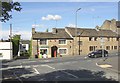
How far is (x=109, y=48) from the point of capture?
8169cm

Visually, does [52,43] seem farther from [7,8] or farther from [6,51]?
[7,8]

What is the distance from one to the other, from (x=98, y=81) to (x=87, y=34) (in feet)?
174

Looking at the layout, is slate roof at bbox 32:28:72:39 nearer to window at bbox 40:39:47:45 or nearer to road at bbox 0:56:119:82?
window at bbox 40:39:47:45

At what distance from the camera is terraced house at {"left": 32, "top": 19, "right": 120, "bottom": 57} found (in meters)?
69.1

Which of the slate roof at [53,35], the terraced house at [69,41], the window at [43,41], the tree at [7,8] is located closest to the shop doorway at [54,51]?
the terraced house at [69,41]

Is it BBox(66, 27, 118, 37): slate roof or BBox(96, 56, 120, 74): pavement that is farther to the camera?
BBox(66, 27, 118, 37): slate roof

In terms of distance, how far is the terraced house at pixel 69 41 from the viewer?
227 feet

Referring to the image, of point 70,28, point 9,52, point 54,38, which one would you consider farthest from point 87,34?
point 9,52

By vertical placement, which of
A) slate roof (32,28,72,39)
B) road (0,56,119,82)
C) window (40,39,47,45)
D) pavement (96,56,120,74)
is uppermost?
slate roof (32,28,72,39)

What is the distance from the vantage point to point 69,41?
72250 millimetres

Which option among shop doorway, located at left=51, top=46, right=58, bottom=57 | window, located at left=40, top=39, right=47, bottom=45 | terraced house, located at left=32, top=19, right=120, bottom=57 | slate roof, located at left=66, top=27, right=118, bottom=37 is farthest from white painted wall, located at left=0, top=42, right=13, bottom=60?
slate roof, located at left=66, top=27, right=118, bottom=37

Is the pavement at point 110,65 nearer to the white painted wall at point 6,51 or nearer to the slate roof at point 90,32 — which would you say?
the white painted wall at point 6,51

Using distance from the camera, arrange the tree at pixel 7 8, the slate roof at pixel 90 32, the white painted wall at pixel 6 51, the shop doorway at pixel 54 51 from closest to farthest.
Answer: the tree at pixel 7 8 < the white painted wall at pixel 6 51 < the shop doorway at pixel 54 51 < the slate roof at pixel 90 32

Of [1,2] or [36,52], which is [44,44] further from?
[1,2]
